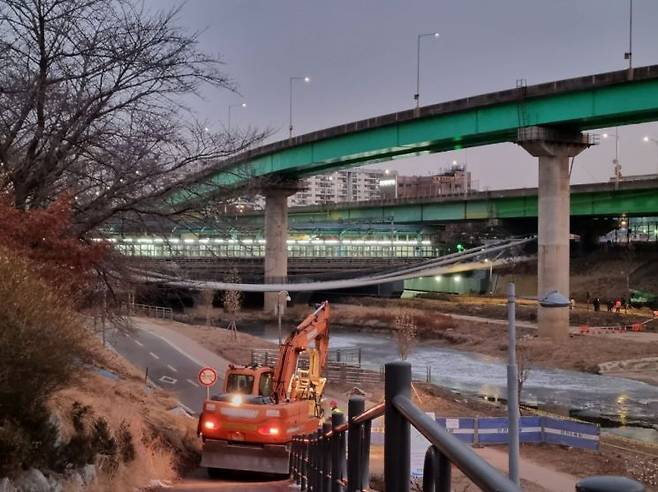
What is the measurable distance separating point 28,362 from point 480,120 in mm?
44608

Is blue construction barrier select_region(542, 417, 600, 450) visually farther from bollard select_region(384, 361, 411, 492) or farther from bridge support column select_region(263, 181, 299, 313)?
bridge support column select_region(263, 181, 299, 313)

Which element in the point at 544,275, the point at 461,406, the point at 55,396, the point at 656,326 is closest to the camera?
the point at 55,396

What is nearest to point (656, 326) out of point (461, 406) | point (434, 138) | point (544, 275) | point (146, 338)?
point (544, 275)

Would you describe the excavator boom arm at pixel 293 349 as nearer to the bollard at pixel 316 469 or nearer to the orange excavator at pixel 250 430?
the orange excavator at pixel 250 430

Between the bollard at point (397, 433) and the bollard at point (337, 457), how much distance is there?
322cm

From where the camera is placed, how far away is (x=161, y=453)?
1493 centimetres

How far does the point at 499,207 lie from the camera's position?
81.5 m

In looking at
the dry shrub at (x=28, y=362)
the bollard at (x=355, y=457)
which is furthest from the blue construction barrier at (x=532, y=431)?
the bollard at (x=355, y=457)

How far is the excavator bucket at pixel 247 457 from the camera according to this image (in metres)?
15.6

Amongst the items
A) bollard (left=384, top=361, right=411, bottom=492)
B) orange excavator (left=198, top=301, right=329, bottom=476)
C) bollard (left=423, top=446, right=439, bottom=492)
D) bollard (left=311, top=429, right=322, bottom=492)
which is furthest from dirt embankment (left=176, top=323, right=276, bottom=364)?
bollard (left=423, top=446, right=439, bottom=492)

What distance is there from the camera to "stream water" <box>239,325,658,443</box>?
3116 cm

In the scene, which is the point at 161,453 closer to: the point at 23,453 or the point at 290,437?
the point at 290,437

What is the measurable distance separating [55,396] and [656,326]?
55.8 metres

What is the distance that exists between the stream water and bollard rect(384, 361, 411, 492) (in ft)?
88.2
